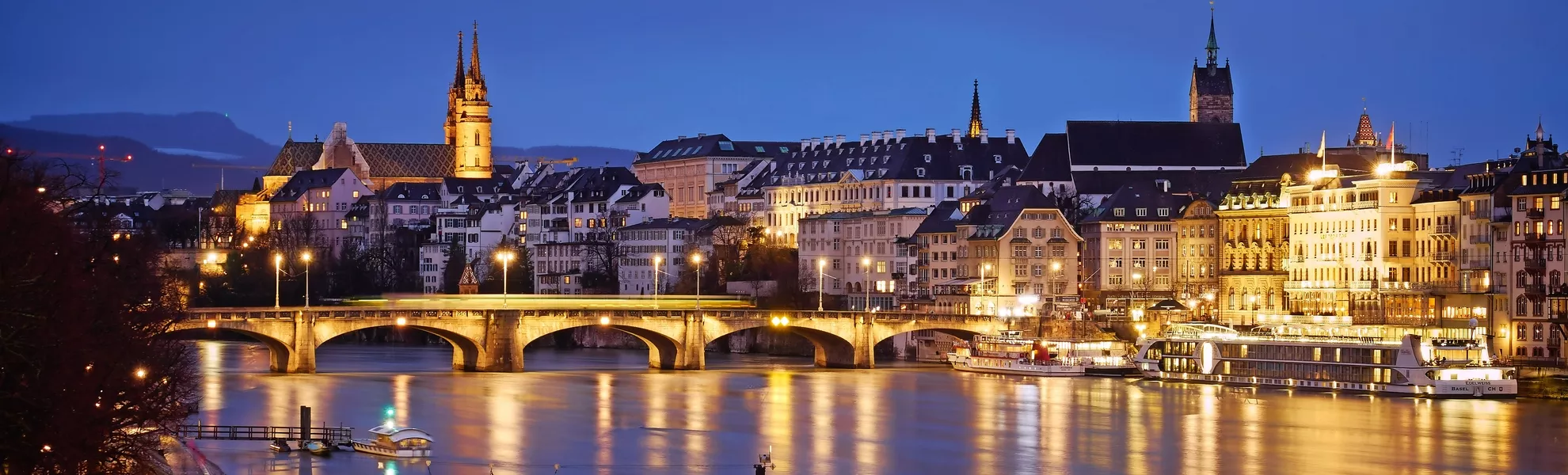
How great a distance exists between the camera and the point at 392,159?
194m

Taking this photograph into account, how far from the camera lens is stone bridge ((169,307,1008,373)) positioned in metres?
85.3

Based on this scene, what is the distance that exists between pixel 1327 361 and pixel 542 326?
90.7 feet

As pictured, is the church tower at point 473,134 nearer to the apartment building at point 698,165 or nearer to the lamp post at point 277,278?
the apartment building at point 698,165

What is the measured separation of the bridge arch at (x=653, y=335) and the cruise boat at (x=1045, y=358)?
1116 cm

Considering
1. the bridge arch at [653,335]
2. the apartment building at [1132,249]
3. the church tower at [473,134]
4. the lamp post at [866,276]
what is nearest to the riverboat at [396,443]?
the bridge arch at [653,335]

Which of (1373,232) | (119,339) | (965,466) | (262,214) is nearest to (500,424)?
(965,466)

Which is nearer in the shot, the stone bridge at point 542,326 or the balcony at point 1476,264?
the stone bridge at point 542,326

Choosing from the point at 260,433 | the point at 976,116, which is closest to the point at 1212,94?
the point at 976,116

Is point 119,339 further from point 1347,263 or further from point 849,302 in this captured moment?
point 849,302

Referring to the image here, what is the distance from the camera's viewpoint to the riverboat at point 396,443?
187 feet

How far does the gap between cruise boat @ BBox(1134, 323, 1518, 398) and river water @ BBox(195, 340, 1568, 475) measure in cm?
200

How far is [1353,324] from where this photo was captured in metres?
91.5

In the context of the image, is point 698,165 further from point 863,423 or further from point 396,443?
point 396,443

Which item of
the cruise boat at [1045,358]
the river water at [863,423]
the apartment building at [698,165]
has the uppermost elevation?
the apartment building at [698,165]
